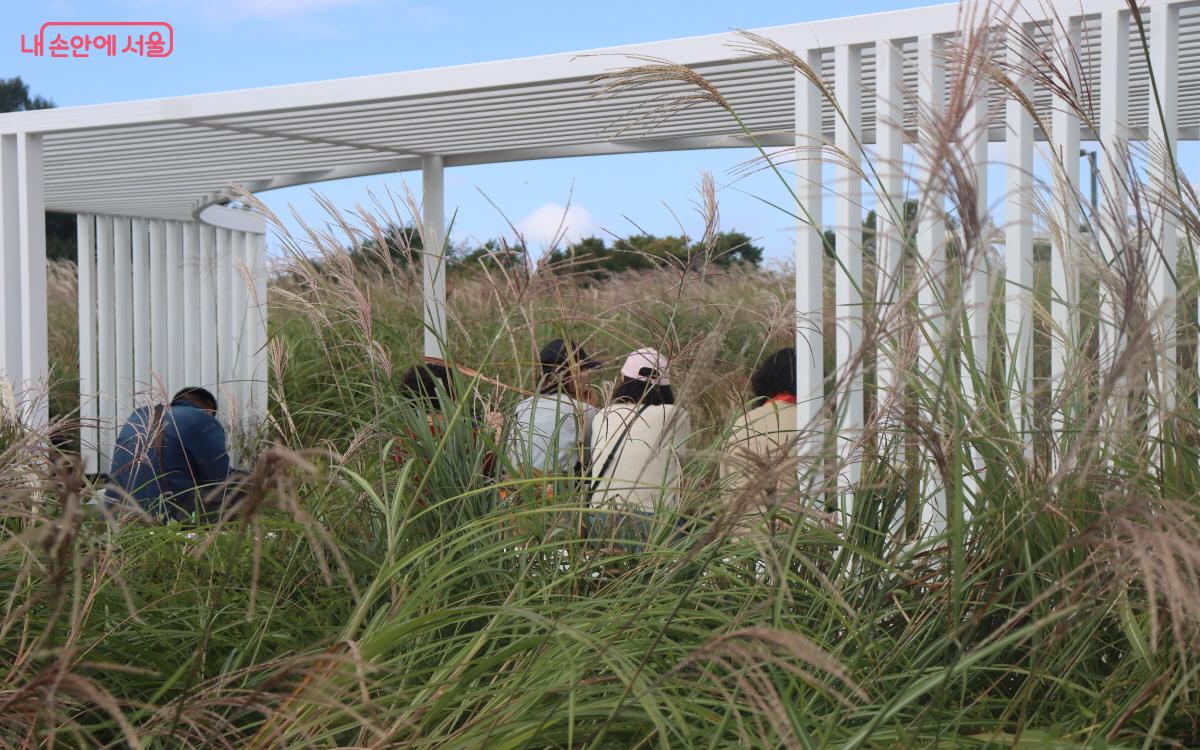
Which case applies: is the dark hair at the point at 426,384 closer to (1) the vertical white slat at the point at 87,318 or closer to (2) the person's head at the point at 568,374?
(2) the person's head at the point at 568,374

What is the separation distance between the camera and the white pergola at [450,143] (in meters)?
3.38

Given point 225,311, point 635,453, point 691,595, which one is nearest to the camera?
point 691,595

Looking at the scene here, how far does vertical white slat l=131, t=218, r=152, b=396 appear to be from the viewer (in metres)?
8.67

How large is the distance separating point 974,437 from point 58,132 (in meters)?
5.50

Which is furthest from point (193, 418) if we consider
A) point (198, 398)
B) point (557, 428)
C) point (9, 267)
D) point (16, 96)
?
point (16, 96)

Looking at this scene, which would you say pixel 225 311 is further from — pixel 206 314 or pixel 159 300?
Result: pixel 159 300

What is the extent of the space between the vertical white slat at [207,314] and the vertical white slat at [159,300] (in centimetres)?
29

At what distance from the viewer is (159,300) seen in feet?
29.1

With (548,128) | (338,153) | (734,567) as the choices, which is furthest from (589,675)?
(338,153)

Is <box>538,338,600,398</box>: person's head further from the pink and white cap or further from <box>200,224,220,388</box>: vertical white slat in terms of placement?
<box>200,224,220,388</box>: vertical white slat

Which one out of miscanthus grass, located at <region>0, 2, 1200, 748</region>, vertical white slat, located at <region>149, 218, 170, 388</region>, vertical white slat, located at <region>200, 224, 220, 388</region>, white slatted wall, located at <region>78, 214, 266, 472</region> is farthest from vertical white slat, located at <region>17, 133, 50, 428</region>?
miscanthus grass, located at <region>0, 2, 1200, 748</region>

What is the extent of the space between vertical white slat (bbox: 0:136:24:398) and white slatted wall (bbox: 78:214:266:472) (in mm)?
2222

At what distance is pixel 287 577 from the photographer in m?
2.46

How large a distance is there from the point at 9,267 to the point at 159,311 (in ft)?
9.62
